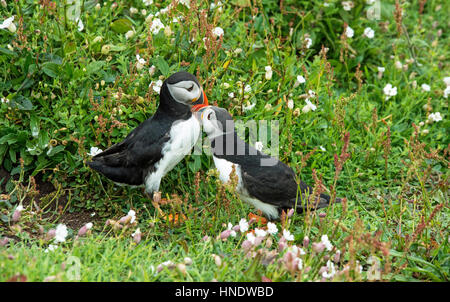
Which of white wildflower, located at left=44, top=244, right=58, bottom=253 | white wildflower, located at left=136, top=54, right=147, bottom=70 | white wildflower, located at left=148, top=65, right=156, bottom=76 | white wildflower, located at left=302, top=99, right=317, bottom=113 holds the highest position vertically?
white wildflower, located at left=136, top=54, right=147, bottom=70

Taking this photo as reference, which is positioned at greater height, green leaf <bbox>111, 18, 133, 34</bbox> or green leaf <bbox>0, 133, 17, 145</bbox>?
green leaf <bbox>111, 18, 133, 34</bbox>

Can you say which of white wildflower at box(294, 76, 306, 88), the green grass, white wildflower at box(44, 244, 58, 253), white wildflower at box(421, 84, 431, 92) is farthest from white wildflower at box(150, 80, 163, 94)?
white wildflower at box(421, 84, 431, 92)

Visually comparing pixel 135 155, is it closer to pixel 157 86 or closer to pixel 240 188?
pixel 157 86

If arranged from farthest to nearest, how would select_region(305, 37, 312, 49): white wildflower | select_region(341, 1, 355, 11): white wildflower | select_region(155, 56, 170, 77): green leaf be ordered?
select_region(341, 1, 355, 11): white wildflower
select_region(305, 37, 312, 49): white wildflower
select_region(155, 56, 170, 77): green leaf

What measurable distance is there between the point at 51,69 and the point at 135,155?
101 cm

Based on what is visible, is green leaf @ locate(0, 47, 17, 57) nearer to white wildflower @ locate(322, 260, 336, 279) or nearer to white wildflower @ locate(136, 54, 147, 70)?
white wildflower @ locate(136, 54, 147, 70)

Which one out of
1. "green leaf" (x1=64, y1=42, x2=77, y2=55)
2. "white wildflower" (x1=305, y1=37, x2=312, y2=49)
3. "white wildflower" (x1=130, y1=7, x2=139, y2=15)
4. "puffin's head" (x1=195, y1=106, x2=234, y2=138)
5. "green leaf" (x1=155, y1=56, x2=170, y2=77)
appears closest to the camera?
"puffin's head" (x1=195, y1=106, x2=234, y2=138)

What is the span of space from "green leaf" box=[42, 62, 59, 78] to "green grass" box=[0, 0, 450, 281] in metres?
0.01

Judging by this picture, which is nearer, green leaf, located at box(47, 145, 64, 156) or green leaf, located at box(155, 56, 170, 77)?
green leaf, located at box(47, 145, 64, 156)

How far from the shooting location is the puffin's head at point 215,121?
4047 mm

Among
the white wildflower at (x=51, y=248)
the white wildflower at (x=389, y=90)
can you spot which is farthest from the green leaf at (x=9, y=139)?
the white wildflower at (x=389, y=90)

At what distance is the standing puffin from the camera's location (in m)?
4.09
